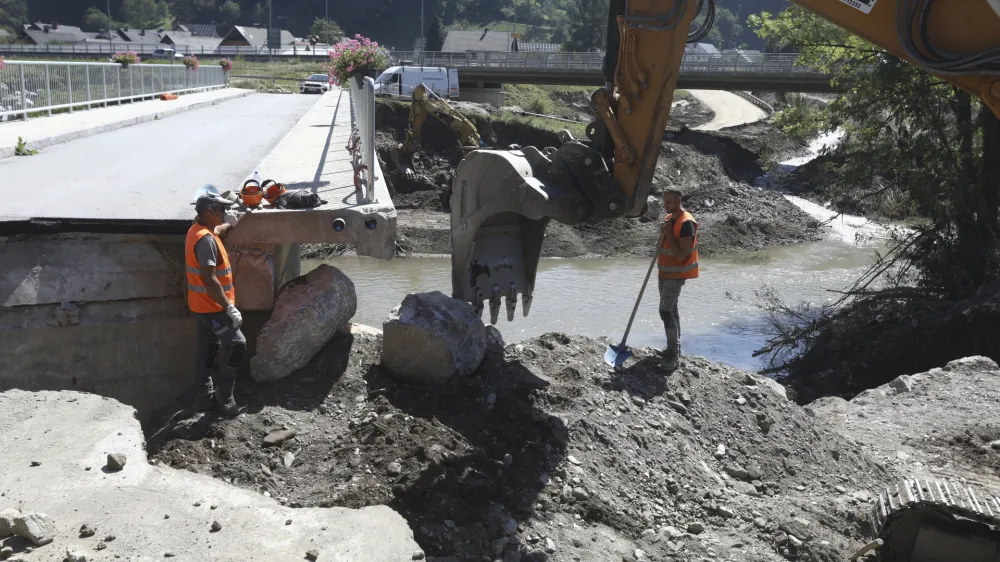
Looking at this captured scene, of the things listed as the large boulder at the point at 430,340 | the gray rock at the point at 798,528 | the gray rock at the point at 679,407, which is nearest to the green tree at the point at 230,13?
the large boulder at the point at 430,340

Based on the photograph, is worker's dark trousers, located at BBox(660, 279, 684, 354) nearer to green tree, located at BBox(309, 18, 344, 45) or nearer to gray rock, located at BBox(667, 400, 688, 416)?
A: gray rock, located at BBox(667, 400, 688, 416)

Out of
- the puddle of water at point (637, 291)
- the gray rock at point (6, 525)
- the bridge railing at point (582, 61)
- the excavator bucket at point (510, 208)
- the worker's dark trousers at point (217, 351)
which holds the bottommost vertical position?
the puddle of water at point (637, 291)

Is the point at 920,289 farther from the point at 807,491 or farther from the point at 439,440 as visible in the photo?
the point at 439,440

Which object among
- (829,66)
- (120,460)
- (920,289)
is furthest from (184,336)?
(829,66)

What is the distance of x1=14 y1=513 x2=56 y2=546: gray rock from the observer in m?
4.45

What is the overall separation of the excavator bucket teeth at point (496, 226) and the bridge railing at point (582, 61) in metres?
33.4

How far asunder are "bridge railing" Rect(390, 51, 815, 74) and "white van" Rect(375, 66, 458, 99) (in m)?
4.42

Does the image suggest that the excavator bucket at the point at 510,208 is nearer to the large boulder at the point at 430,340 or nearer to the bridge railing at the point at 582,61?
the large boulder at the point at 430,340

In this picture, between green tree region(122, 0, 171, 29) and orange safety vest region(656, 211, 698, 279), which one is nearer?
orange safety vest region(656, 211, 698, 279)

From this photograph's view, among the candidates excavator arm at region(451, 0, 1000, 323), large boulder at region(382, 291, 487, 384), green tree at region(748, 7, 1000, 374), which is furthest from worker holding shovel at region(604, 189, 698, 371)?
green tree at region(748, 7, 1000, 374)

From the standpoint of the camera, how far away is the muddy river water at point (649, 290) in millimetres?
17281

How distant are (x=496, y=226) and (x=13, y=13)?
131714 millimetres

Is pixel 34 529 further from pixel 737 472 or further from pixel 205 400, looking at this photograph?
pixel 737 472

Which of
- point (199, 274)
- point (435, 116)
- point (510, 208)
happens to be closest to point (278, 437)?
point (199, 274)
